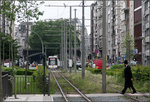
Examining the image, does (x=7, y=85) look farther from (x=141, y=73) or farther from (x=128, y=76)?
(x=141, y=73)

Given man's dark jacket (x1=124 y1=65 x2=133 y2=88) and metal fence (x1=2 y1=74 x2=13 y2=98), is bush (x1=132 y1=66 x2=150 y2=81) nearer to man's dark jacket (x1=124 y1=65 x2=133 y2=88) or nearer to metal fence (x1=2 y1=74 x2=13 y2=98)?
man's dark jacket (x1=124 y1=65 x2=133 y2=88)

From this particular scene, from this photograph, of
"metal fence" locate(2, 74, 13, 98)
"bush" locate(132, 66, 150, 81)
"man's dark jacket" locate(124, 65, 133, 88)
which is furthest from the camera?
"bush" locate(132, 66, 150, 81)

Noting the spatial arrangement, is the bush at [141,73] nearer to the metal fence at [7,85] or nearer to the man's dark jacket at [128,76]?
the man's dark jacket at [128,76]

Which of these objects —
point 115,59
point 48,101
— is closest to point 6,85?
point 48,101

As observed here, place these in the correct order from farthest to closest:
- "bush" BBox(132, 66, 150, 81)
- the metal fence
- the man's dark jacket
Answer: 1. "bush" BBox(132, 66, 150, 81)
2. the man's dark jacket
3. the metal fence

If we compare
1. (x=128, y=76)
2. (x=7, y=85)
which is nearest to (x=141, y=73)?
(x=128, y=76)

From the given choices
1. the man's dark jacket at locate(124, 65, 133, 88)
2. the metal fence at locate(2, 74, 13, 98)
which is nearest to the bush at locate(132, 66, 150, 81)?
the man's dark jacket at locate(124, 65, 133, 88)

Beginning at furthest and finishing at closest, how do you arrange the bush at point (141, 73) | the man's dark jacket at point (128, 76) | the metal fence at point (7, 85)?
the bush at point (141, 73)
the man's dark jacket at point (128, 76)
the metal fence at point (7, 85)

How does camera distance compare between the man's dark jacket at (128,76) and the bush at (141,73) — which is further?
the bush at (141,73)

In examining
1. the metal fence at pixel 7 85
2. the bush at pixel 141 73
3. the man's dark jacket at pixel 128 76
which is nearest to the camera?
the metal fence at pixel 7 85

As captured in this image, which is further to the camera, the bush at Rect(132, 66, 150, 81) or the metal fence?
the bush at Rect(132, 66, 150, 81)

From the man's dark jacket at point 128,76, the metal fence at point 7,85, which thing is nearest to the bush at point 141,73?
the man's dark jacket at point 128,76

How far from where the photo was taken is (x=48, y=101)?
17.5 meters

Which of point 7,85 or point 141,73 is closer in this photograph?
point 7,85
